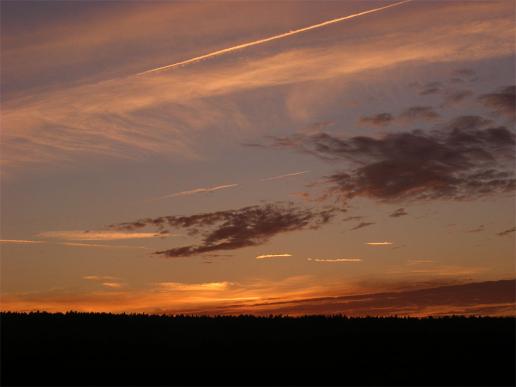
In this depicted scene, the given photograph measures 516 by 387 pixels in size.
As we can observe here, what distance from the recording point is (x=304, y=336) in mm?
52250

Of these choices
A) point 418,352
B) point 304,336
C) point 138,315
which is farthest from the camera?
point 138,315

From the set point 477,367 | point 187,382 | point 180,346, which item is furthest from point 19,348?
point 477,367

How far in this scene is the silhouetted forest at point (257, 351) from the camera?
127 feet

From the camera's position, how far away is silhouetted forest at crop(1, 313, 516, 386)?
38.8 metres

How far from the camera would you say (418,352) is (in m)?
45.1

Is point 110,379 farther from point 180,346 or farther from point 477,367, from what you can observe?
point 477,367

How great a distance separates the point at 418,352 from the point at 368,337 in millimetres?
6471

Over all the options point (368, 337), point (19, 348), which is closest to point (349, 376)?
point (368, 337)

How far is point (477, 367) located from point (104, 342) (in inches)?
948

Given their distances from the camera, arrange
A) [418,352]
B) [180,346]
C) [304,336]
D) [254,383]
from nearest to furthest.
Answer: [254,383] < [418,352] < [180,346] < [304,336]

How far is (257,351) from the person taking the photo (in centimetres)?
4609

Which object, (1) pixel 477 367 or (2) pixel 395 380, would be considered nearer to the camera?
(2) pixel 395 380

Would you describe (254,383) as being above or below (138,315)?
below

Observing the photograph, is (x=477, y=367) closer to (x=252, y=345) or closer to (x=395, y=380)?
(x=395, y=380)
